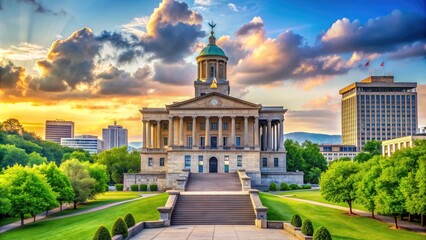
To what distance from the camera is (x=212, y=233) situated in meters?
41.7

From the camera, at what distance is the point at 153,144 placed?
105 m

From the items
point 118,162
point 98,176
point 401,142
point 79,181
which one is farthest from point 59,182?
point 401,142

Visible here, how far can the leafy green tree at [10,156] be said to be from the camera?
108 metres

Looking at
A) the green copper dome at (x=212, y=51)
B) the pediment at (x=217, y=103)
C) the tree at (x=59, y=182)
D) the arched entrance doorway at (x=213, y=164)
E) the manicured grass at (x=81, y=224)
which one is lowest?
the manicured grass at (x=81, y=224)

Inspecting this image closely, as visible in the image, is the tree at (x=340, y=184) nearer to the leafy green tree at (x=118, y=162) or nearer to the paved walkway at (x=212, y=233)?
the paved walkway at (x=212, y=233)

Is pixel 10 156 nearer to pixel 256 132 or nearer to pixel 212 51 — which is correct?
pixel 212 51

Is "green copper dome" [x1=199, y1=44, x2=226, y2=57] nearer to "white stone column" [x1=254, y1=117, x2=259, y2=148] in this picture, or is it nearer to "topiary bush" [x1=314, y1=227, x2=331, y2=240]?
"white stone column" [x1=254, y1=117, x2=259, y2=148]

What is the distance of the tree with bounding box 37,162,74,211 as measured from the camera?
67.3 meters

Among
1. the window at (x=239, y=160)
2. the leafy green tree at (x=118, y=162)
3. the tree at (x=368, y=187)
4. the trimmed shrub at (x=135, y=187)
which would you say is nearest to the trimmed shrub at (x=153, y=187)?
the trimmed shrub at (x=135, y=187)

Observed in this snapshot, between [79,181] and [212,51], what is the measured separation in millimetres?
44078

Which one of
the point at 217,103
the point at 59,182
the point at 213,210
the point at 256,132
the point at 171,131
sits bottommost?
the point at 213,210

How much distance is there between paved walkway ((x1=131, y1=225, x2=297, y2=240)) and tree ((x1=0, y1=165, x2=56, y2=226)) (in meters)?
20.7

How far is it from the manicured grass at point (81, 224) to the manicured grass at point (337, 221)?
1324cm

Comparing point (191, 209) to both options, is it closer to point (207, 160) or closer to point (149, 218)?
point (149, 218)
